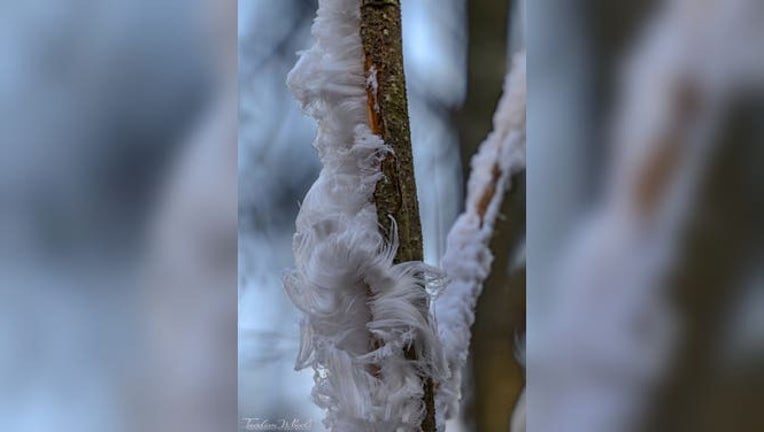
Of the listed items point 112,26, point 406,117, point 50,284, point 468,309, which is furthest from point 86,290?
point 406,117

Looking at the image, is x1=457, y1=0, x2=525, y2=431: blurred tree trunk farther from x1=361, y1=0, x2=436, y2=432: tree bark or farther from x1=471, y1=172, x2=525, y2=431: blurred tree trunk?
x1=361, y1=0, x2=436, y2=432: tree bark

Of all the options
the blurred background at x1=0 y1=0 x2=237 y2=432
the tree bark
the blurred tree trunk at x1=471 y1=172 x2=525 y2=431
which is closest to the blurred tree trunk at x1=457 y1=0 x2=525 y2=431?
the blurred tree trunk at x1=471 y1=172 x2=525 y2=431

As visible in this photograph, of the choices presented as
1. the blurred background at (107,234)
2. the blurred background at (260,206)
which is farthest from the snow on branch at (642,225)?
the blurred background at (107,234)

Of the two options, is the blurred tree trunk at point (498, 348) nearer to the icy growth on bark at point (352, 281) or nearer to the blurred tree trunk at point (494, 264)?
the blurred tree trunk at point (494, 264)

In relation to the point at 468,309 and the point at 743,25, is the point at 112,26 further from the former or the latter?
the point at 743,25

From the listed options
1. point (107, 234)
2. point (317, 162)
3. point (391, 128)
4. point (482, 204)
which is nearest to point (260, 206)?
point (317, 162)

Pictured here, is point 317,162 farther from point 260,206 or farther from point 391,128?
point 391,128
